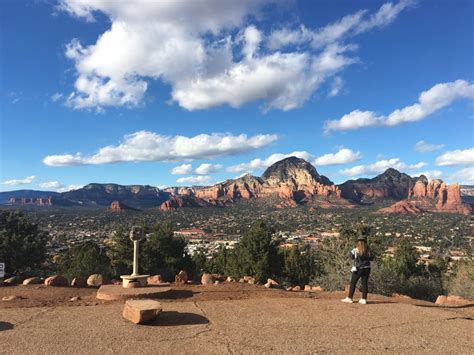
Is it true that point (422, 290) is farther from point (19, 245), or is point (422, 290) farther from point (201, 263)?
point (19, 245)

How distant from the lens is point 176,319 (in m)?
8.81

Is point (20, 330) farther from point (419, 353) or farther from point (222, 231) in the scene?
point (222, 231)

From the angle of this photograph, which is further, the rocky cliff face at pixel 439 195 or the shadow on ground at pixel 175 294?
the rocky cliff face at pixel 439 195

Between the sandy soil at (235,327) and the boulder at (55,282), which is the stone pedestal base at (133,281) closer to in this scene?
the sandy soil at (235,327)

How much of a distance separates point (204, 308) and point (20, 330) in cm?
391

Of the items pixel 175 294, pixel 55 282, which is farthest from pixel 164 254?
pixel 175 294

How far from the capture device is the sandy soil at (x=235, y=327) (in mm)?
7133

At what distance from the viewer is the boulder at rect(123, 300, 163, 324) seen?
8156 mm

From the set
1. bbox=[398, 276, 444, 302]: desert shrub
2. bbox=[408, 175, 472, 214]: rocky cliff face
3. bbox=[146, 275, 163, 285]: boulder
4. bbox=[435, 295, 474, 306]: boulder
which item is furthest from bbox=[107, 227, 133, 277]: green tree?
bbox=[408, 175, 472, 214]: rocky cliff face

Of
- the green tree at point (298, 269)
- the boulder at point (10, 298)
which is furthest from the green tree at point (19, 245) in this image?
the green tree at point (298, 269)

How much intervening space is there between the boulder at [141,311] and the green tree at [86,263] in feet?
70.6

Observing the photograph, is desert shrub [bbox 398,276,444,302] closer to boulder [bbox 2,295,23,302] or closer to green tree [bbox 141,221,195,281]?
boulder [bbox 2,295,23,302]

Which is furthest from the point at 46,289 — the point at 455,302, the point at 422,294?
the point at 422,294

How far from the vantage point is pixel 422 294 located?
1952 cm
